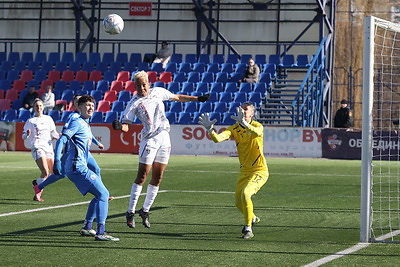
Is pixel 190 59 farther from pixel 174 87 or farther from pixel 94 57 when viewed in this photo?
pixel 94 57

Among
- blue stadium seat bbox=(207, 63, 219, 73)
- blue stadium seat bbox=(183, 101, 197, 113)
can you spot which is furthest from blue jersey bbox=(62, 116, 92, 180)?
blue stadium seat bbox=(207, 63, 219, 73)

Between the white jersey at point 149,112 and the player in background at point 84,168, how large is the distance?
104 cm

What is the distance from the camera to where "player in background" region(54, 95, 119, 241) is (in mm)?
10047

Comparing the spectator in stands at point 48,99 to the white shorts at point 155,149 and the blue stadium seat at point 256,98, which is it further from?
the white shorts at point 155,149

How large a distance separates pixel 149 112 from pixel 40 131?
5.40 m

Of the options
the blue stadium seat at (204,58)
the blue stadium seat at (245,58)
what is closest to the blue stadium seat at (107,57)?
the blue stadium seat at (204,58)

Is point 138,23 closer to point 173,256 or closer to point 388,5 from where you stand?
point 388,5

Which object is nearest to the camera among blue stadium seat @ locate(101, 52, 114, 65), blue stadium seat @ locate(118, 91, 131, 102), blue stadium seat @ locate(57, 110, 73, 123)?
blue stadium seat @ locate(57, 110, 73, 123)

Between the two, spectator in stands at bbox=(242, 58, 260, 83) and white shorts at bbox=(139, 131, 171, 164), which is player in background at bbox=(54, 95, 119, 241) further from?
spectator in stands at bbox=(242, 58, 260, 83)

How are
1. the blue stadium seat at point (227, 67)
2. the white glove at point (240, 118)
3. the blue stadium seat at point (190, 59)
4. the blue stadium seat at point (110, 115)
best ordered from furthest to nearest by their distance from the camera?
1. the blue stadium seat at point (190, 59)
2. the blue stadium seat at point (227, 67)
3. the blue stadium seat at point (110, 115)
4. the white glove at point (240, 118)

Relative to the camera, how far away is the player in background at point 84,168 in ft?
33.0

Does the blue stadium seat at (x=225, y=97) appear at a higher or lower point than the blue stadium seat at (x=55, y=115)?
higher

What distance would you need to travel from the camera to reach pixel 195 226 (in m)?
11.6

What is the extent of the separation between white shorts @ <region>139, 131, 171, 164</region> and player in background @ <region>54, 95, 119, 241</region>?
4.04ft
